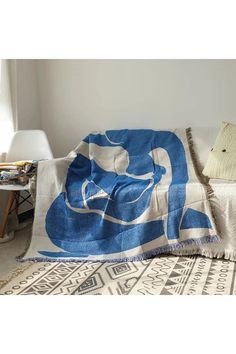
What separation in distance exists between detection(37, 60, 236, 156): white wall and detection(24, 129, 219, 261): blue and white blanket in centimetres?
67

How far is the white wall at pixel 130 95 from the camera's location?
2.77 meters

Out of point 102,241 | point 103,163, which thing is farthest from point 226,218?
point 103,163

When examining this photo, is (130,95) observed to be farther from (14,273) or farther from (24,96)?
(14,273)

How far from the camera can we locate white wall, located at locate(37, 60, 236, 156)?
109 inches

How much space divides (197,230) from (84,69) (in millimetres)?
1708

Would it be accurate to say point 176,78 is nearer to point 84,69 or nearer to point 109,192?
point 84,69

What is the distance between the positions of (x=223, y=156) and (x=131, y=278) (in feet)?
3.49

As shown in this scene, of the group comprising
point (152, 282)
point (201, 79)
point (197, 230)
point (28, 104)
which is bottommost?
point (152, 282)

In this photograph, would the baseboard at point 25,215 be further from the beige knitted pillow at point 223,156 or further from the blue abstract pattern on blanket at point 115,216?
the beige knitted pillow at point 223,156

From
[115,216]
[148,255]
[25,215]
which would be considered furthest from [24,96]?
[148,255]

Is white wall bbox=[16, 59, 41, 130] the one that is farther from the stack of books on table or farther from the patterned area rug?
the patterned area rug

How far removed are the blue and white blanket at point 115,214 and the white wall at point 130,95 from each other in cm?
67

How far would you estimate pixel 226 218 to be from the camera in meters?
1.97

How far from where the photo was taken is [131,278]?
179 cm
